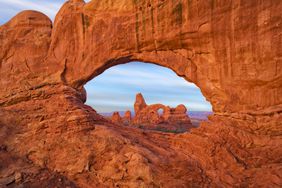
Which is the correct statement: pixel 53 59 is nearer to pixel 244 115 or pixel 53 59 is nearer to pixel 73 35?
pixel 73 35

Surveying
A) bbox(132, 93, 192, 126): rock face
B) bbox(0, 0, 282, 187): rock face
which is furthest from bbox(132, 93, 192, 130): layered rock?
bbox(0, 0, 282, 187): rock face

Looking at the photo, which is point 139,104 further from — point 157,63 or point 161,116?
point 157,63

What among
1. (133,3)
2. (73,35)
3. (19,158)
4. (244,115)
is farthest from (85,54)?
(244,115)

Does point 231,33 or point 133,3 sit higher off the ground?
point 133,3

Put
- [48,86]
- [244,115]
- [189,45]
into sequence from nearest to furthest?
[244,115] → [189,45] → [48,86]

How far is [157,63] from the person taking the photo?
16094 mm

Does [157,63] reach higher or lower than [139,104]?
higher

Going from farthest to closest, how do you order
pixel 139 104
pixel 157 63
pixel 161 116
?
pixel 139 104
pixel 161 116
pixel 157 63

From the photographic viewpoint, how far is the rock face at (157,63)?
500 inches

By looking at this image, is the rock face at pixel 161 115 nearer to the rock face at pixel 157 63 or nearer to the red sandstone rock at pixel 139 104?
the red sandstone rock at pixel 139 104

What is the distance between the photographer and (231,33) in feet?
45.9

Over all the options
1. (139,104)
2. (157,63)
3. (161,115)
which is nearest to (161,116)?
(161,115)

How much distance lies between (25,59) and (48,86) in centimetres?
267

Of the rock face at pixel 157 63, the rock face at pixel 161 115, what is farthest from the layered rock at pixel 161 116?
the rock face at pixel 157 63
